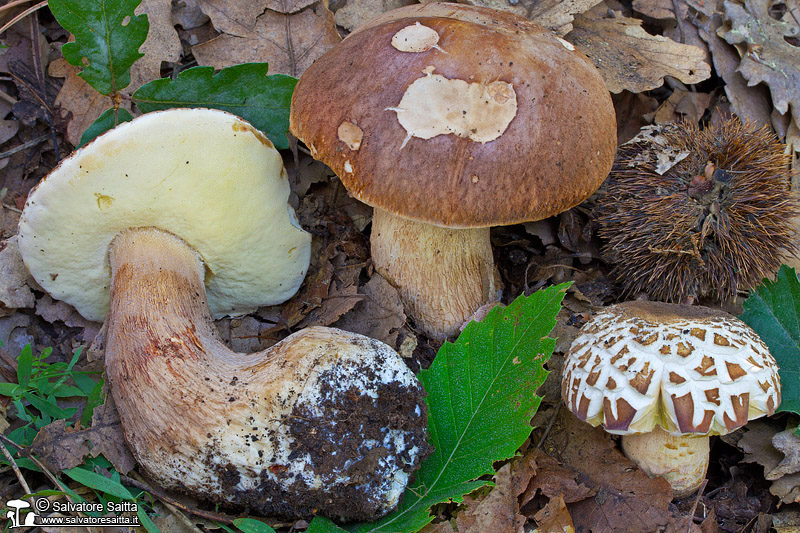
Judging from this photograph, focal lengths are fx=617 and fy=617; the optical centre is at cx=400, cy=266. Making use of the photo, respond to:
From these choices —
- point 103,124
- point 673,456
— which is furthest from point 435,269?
→ point 103,124

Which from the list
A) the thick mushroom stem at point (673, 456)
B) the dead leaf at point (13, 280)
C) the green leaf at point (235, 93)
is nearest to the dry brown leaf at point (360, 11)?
the green leaf at point (235, 93)

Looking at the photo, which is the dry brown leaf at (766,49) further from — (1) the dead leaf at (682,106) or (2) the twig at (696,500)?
(2) the twig at (696,500)

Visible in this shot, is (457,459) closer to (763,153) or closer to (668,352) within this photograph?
(668,352)

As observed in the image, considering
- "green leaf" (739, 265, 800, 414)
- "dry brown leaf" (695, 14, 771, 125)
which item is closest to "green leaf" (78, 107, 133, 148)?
"green leaf" (739, 265, 800, 414)

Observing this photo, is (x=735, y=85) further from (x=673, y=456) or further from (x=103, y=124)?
(x=103, y=124)

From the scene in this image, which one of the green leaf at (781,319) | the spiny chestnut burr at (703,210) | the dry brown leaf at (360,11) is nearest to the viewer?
the green leaf at (781,319)

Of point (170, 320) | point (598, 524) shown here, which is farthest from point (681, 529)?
point (170, 320)
